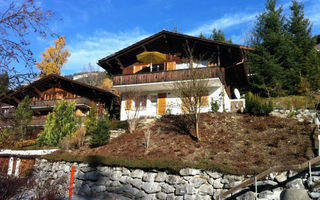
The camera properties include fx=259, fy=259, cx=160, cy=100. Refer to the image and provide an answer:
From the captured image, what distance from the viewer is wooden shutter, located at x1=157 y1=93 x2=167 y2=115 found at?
70.1 feet

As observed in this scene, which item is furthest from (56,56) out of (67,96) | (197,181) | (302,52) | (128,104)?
(197,181)

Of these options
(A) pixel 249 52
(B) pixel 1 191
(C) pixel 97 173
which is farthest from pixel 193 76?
(A) pixel 249 52

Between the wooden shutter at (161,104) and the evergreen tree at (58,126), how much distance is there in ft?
22.1

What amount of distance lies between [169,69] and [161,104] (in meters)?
3.25

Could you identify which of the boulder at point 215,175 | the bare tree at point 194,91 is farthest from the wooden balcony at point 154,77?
the boulder at point 215,175

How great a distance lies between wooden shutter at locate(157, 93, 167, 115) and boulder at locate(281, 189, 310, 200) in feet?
46.3

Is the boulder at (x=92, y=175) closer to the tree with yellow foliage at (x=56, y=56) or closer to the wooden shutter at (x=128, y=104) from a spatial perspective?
the wooden shutter at (x=128, y=104)

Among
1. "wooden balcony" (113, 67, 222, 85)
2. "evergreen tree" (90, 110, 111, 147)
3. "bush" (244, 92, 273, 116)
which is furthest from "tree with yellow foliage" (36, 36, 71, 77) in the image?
"bush" (244, 92, 273, 116)

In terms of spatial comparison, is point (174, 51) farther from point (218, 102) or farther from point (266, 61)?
point (266, 61)

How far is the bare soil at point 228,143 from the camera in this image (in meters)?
10.1

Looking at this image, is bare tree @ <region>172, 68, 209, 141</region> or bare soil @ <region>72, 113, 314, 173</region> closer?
bare soil @ <region>72, 113, 314, 173</region>

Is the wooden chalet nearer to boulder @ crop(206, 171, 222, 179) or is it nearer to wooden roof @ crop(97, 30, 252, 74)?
wooden roof @ crop(97, 30, 252, 74)

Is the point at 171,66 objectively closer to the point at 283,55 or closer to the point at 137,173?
the point at 283,55

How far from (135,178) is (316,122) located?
29.9ft
